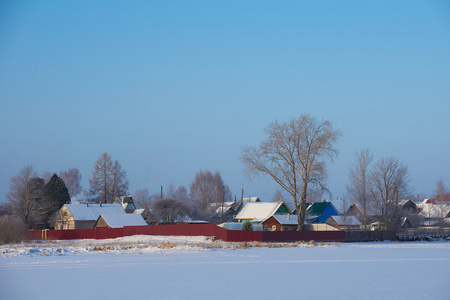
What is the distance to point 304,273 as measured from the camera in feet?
57.0

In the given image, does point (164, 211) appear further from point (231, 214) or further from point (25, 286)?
point (25, 286)

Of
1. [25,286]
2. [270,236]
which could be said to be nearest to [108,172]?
[270,236]

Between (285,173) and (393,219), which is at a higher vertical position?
(285,173)

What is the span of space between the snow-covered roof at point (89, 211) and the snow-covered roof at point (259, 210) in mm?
18388

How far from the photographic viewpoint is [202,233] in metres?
47.0

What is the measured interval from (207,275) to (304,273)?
11.4 feet

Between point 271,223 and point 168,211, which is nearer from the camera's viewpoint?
point 271,223

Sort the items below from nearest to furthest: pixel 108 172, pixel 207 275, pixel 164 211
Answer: pixel 207 275, pixel 164 211, pixel 108 172

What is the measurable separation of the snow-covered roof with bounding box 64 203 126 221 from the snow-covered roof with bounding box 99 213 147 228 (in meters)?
5.17

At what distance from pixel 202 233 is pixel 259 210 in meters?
26.9

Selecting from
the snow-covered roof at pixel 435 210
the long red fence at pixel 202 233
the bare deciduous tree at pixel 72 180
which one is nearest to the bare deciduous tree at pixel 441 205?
the snow-covered roof at pixel 435 210

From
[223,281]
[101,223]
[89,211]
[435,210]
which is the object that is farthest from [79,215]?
[435,210]

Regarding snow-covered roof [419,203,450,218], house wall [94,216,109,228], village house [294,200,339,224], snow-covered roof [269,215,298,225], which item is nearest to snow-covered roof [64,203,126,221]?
house wall [94,216,109,228]

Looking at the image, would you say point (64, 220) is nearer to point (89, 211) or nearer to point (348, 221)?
point (89, 211)
